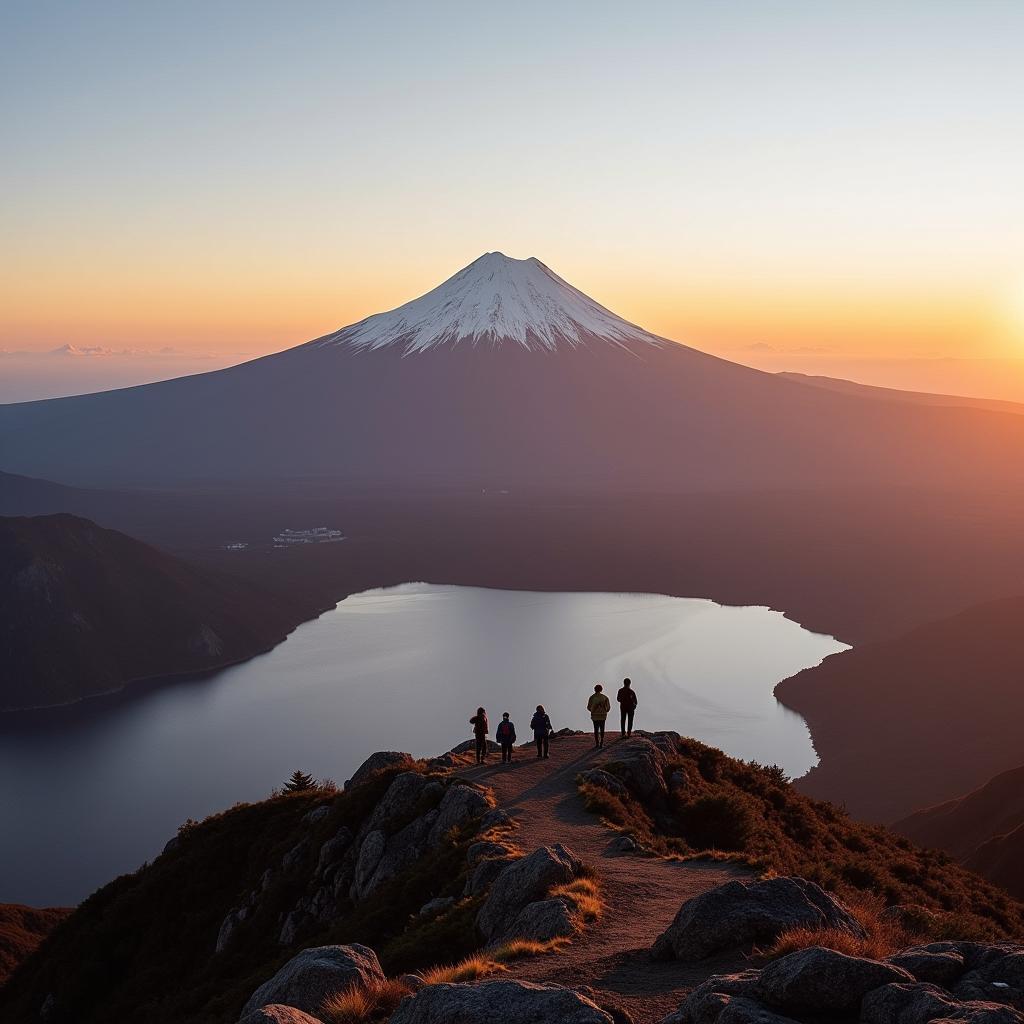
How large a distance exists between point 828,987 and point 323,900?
1611 centimetres

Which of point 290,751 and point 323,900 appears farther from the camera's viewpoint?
point 290,751

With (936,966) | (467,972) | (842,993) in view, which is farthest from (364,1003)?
(936,966)

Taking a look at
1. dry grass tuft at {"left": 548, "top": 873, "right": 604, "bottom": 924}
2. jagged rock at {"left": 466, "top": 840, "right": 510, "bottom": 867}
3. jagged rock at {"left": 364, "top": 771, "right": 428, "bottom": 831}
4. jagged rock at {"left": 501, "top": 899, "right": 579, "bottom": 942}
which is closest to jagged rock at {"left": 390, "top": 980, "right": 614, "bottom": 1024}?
jagged rock at {"left": 501, "top": 899, "right": 579, "bottom": 942}

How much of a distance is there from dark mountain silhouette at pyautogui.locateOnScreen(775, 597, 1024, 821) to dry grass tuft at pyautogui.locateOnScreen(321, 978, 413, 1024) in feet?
203

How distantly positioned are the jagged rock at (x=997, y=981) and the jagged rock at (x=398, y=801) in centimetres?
1544

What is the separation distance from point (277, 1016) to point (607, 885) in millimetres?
7189

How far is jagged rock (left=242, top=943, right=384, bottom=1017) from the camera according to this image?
1003 centimetres

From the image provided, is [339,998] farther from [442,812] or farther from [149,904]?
[149,904]

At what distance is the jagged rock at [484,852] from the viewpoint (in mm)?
16953

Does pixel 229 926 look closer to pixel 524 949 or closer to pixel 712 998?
pixel 524 949

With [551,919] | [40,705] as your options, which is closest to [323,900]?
[551,919]

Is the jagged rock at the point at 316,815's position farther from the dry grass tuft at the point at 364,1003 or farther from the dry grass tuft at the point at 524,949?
the dry grass tuft at the point at 364,1003

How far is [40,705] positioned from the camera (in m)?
105

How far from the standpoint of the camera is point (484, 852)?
678 inches
